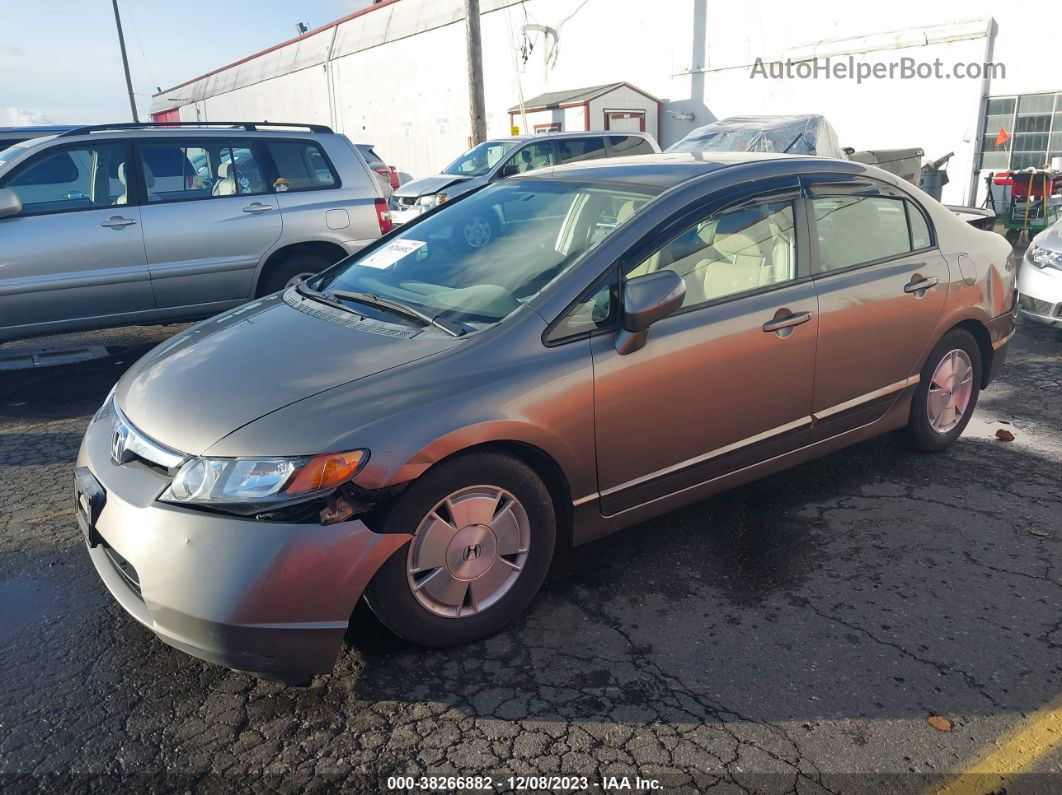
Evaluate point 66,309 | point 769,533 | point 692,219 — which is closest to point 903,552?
point 769,533

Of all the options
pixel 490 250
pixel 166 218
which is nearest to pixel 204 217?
pixel 166 218

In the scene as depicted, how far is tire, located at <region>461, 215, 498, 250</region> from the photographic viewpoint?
12.0 feet

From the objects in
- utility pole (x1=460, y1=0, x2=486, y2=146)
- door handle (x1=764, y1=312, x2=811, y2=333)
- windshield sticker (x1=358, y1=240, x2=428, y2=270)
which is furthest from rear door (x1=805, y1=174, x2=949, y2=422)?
utility pole (x1=460, y1=0, x2=486, y2=146)

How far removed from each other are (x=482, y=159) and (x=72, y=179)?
775cm

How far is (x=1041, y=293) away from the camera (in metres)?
6.87

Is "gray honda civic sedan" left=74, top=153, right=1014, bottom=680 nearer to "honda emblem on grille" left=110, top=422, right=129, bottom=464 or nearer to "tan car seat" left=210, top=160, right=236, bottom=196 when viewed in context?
"honda emblem on grille" left=110, top=422, right=129, bottom=464

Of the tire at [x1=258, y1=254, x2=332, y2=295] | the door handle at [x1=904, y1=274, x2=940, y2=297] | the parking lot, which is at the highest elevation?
the door handle at [x1=904, y1=274, x2=940, y2=297]

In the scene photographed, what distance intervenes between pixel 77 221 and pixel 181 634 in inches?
186

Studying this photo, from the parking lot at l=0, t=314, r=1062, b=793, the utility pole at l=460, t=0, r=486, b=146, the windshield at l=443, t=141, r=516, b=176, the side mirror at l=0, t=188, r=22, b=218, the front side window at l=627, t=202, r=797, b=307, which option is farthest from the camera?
the utility pole at l=460, t=0, r=486, b=146

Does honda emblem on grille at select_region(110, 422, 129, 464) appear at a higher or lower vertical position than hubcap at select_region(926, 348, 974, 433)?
higher

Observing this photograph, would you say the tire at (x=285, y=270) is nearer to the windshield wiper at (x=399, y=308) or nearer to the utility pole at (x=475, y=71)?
the windshield wiper at (x=399, y=308)

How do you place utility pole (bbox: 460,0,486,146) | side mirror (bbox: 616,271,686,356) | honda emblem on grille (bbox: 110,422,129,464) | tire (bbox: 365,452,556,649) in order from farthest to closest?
utility pole (bbox: 460,0,486,146) → side mirror (bbox: 616,271,686,356) → honda emblem on grille (bbox: 110,422,129,464) → tire (bbox: 365,452,556,649)

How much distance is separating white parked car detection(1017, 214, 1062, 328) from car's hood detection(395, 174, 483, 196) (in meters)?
7.44

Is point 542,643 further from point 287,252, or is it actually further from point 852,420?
point 287,252
